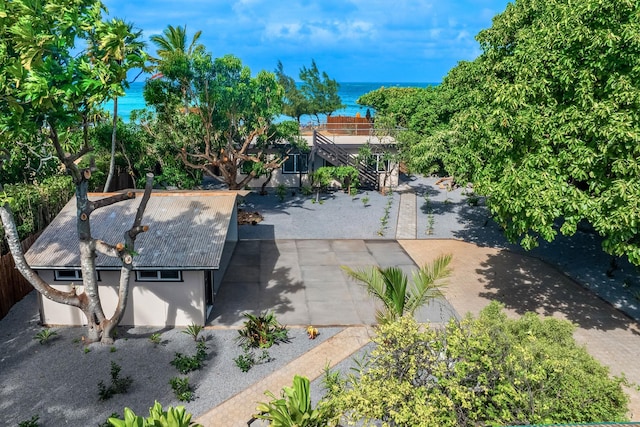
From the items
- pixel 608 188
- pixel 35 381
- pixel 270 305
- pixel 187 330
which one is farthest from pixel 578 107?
pixel 35 381

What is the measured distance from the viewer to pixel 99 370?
1314cm

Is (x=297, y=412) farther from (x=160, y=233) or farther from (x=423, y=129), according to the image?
(x=423, y=129)

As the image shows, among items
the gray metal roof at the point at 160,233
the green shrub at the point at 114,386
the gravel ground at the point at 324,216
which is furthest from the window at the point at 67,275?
the gravel ground at the point at 324,216

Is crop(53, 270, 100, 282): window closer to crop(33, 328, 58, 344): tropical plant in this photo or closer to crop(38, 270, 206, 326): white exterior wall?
crop(38, 270, 206, 326): white exterior wall

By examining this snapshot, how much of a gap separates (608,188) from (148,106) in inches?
899

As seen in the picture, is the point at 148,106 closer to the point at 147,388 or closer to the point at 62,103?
the point at 62,103

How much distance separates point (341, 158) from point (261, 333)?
74.0 feet

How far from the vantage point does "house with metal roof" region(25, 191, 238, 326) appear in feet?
48.5

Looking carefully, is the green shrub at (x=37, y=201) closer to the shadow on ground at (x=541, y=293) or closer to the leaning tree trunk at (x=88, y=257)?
the leaning tree trunk at (x=88, y=257)

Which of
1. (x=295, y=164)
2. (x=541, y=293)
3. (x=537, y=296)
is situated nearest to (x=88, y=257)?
(x=537, y=296)

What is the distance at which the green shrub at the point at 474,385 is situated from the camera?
827 cm

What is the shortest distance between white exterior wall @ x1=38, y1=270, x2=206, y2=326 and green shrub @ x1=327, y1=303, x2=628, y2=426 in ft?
25.2

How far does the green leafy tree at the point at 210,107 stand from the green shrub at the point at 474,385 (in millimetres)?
18308

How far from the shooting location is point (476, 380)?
29.4 feet
